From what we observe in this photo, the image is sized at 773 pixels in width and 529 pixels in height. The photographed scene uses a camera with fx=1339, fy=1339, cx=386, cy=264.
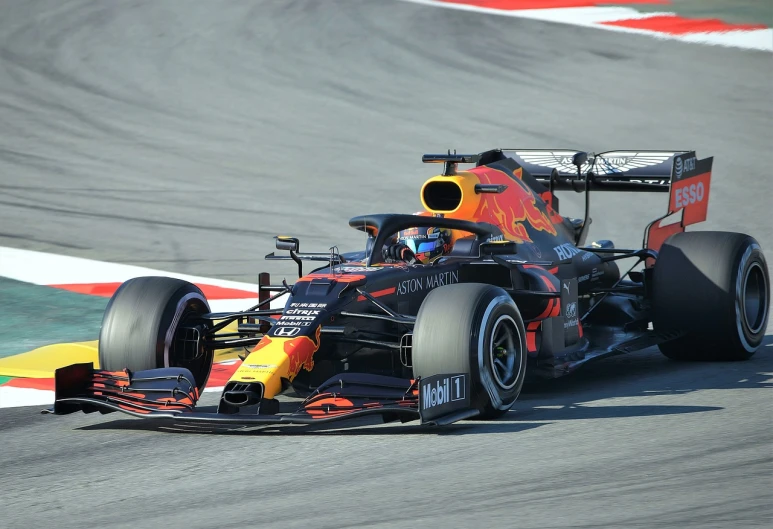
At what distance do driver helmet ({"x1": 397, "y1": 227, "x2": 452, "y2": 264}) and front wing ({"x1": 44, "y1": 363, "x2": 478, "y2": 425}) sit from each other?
185 centimetres

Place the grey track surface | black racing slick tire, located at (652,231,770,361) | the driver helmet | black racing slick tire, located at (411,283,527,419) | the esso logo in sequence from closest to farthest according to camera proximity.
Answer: the grey track surface → black racing slick tire, located at (411,283,527,419) → the driver helmet → black racing slick tire, located at (652,231,770,361) → the esso logo

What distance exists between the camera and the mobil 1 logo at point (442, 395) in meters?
7.19

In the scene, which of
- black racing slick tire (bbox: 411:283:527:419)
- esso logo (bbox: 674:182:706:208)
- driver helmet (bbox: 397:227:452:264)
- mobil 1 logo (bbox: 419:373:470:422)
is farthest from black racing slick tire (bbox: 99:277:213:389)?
esso logo (bbox: 674:182:706:208)

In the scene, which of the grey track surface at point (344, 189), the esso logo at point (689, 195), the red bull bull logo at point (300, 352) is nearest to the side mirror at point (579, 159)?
the esso logo at point (689, 195)

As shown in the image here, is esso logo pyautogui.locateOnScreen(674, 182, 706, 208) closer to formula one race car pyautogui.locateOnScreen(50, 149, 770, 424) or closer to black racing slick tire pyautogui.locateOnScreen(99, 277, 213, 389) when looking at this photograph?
formula one race car pyautogui.locateOnScreen(50, 149, 770, 424)

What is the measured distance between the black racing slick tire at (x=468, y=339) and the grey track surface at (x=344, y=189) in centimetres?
22

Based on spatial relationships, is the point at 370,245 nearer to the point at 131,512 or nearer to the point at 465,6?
the point at 131,512

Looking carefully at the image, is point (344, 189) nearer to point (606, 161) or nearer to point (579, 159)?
point (606, 161)

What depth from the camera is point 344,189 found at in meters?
18.6

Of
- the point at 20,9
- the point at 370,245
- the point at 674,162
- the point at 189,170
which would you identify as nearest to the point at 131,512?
the point at 370,245

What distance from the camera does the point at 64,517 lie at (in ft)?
19.5

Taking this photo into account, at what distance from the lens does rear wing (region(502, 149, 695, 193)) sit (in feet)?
37.3

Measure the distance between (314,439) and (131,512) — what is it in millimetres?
1629

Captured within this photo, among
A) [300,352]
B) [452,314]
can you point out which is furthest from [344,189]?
[452,314]
